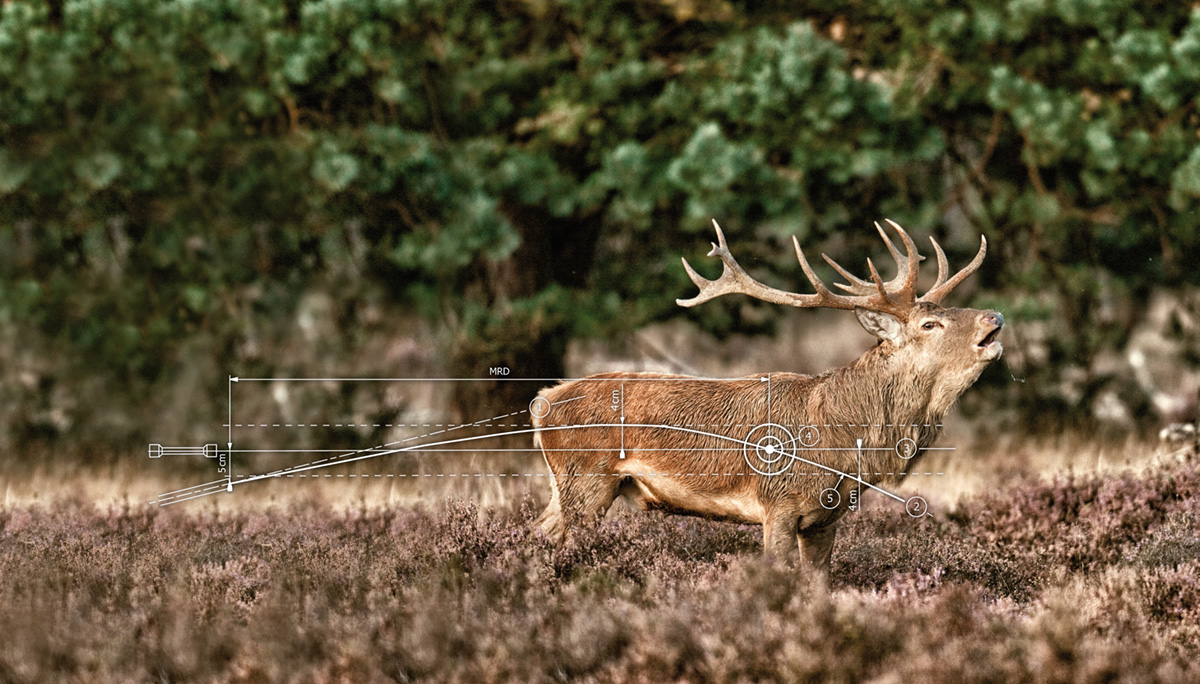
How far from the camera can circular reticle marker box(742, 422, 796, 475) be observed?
557 centimetres

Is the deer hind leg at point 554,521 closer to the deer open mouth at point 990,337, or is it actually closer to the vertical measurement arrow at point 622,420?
the vertical measurement arrow at point 622,420

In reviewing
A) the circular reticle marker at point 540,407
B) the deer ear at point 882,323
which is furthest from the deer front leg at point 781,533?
the circular reticle marker at point 540,407

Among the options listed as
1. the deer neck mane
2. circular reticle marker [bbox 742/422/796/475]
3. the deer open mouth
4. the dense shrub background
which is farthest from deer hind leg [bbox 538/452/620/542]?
the deer open mouth

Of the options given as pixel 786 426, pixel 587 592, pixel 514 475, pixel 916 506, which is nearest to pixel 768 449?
pixel 786 426

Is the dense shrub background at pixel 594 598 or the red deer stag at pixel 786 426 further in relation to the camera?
the red deer stag at pixel 786 426

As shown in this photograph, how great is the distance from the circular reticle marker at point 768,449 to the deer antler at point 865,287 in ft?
2.09

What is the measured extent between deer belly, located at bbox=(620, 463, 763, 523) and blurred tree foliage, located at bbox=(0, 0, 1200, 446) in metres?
4.13

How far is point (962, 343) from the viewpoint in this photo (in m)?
5.50

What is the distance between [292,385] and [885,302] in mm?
7108

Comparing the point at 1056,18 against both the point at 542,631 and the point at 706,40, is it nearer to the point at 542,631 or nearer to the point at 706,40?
the point at 706,40

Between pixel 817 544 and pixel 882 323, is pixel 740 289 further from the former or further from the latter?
pixel 817 544

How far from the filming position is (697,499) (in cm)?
571

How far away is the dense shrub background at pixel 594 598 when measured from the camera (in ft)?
14.2

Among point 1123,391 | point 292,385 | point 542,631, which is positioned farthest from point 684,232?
point 542,631
